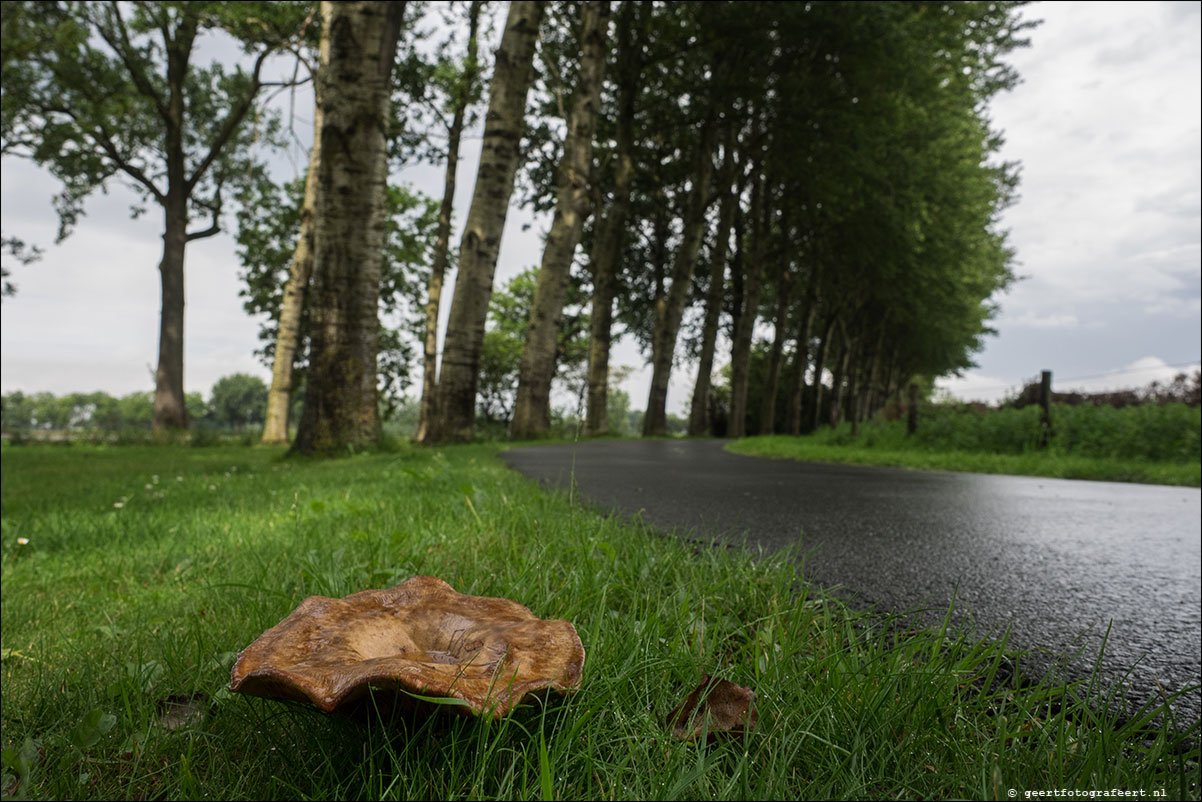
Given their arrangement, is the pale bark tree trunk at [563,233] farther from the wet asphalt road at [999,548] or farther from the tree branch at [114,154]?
the tree branch at [114,154]

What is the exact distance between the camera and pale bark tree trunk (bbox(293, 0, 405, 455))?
845 cm

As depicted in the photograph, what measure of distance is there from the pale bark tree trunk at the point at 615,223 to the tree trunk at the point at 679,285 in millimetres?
2304

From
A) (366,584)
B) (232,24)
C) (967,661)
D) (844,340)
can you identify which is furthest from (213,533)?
(844,340)

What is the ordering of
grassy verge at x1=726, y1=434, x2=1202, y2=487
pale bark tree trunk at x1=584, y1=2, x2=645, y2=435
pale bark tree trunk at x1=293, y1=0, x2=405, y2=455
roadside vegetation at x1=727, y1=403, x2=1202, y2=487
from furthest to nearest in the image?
1. pale bark tree trunk at x1=584, y1=2, x2=645, y2=435
2. roadside vegetation at x1=727, y1=403, x2=1202, y2=487
3. grassy verge at x1=726, y1=434, x2=1202, y2=487
4. pale bark tree trunk at x1=293, y1=0, x2=405, y2=455

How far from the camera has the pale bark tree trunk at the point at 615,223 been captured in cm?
1952

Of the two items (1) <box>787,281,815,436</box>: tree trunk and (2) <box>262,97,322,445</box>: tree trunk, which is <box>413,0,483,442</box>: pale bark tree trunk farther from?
(1) <box>787,281,815,436</box>: tree trunk

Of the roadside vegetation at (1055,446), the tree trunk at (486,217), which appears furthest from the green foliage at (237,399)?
the roadside vegetation at (1055,446)

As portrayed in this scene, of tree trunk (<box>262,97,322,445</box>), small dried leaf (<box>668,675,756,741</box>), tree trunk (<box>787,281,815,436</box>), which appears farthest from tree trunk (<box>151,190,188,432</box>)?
small dried leaf (<box>668,675,756,741</box>)

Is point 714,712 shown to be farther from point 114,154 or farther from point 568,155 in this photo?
point 114,154

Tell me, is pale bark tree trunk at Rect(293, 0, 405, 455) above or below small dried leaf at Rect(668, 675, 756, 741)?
above

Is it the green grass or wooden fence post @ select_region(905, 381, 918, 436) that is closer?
the green grass

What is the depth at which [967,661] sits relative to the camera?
1.48 m

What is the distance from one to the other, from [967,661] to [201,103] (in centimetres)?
2866

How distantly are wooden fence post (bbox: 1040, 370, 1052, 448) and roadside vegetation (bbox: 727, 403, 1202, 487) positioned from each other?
0.09 meters
